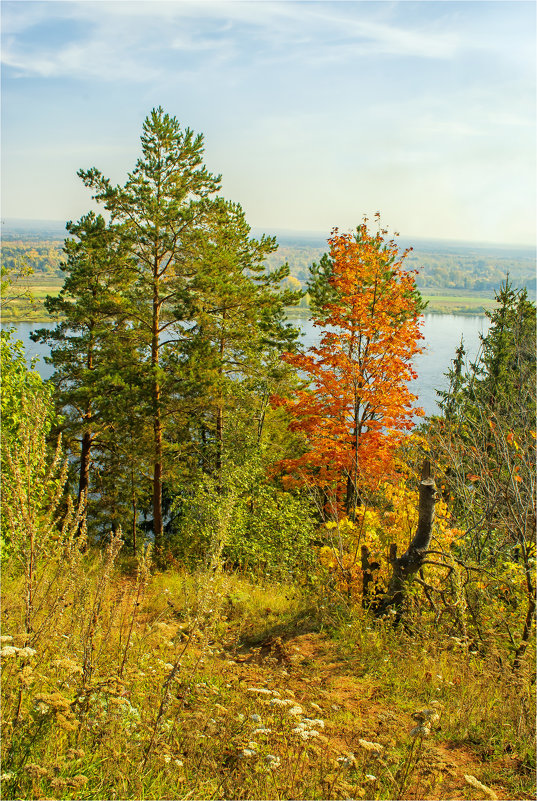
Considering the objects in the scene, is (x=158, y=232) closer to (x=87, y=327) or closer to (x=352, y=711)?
(x=87, y=327)

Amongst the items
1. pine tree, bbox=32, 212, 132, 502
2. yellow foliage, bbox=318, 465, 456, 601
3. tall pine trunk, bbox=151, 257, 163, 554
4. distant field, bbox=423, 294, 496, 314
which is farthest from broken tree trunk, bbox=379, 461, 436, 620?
distant field, bbox=423, 294, 496, 314

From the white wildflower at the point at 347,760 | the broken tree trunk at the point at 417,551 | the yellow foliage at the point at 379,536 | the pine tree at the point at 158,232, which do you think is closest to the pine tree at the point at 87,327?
the pine tree at the point at 158,232

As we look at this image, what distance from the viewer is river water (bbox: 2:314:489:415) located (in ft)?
97.6

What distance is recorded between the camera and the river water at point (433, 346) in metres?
29.7

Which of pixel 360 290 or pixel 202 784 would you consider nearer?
pixel 202 784

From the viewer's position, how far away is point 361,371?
42.1ft

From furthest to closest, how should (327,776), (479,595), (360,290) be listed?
1. (360,290)
2. (479,595)
3. (327,776)

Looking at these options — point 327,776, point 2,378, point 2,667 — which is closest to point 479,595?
point 327,776

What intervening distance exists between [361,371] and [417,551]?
7.34 m

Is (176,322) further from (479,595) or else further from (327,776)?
(327,776)

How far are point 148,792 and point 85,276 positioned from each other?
13.2 meters

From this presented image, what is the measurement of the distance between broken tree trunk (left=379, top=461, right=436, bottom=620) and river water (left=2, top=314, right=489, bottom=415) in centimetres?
1060

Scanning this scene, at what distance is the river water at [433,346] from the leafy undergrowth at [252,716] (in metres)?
12.1

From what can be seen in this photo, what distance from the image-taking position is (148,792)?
279 centimetres
